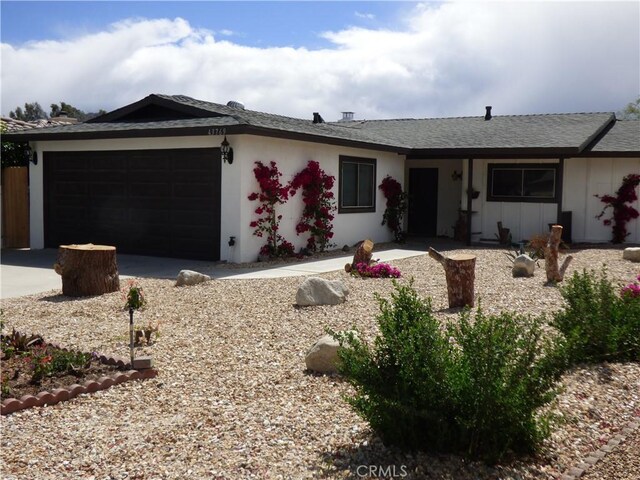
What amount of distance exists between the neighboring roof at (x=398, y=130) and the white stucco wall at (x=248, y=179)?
0.35m

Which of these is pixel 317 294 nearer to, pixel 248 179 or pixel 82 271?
pixel 82 271

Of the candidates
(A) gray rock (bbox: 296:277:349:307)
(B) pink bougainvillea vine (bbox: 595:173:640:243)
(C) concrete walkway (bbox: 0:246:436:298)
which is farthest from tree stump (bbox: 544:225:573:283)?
(B) pink bougainvillea vine (bbox: 595:173:640:243)

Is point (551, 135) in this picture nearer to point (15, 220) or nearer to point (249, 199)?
point (249, 199)

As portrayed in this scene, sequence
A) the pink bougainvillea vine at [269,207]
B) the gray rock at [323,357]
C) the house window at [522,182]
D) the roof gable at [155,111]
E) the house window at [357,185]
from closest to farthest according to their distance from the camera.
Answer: the gray rock at [323,357] → the pink bougainvillea vine at [269,207] → the roof gable at [155,111] → the house window at [357,185] → the house window at [522,182]

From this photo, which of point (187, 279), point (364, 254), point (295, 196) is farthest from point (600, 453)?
point (295, 196)

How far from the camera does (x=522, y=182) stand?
1688 cm

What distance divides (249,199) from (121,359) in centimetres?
690

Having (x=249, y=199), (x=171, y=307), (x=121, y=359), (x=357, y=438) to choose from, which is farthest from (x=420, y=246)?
(x=357, y=438)

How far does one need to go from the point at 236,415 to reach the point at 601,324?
3110mm

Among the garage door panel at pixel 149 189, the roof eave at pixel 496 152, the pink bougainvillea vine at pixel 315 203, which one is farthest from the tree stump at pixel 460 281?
the roof eave at pixel 496 152

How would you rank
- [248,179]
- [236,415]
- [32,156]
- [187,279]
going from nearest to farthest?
1. [236,415]
2. [187,279]
3. [248,179]
4. [32,156]

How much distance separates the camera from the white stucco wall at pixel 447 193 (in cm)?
1884

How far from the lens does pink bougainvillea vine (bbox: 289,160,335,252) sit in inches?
532

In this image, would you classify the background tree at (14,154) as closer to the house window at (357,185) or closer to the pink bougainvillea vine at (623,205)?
the house window at (357,185)
